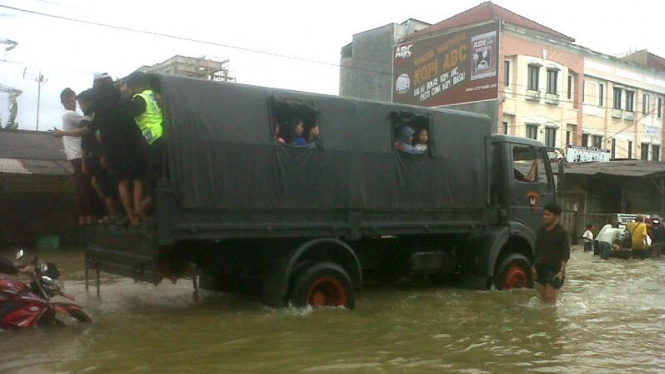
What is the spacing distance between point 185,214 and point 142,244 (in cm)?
55

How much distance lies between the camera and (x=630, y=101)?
40688 mm

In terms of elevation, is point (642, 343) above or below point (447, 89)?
below

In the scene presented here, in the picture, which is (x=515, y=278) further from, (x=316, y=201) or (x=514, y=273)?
(x=316, y=201)

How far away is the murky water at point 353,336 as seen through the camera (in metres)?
5.89

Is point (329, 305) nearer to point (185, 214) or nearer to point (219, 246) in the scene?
point (219, 246)

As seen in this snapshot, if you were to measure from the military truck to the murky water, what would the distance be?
47 cm

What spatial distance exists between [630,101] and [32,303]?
4072 cm

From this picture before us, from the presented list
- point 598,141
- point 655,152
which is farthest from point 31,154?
point 655,152

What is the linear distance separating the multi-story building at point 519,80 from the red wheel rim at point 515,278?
75.8 feet

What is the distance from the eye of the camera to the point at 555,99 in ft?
115

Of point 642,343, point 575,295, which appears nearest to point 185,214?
point 642,343

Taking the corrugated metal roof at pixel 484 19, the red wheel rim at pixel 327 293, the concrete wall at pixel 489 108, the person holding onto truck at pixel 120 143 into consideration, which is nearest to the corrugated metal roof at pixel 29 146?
the person holding onto truck at pixel 120 143

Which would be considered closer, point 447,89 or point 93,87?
point 93,87

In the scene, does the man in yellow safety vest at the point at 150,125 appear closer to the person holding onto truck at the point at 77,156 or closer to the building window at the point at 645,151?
the person holding onto truck at the point at 77,156
